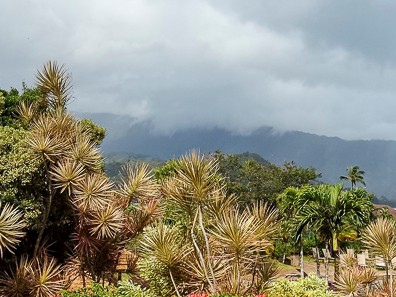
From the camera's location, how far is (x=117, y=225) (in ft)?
38.7

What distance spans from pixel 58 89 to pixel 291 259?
26.0m

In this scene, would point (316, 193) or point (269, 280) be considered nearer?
point (269, 280)

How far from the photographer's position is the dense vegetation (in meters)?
10.5

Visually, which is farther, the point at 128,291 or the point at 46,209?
the point at 46,209

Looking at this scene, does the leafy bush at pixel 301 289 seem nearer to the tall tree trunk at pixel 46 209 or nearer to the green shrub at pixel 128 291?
the green shrub at pixel 128 291

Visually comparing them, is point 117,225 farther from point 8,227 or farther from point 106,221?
point 8,227

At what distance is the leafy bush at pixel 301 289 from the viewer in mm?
8820

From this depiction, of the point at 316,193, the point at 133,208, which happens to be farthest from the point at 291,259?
the point at 133,208

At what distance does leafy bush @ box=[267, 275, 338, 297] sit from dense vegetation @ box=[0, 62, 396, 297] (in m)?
0.02

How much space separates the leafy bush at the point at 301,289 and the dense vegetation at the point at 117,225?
0.02m

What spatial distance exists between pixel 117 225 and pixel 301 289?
4734 millimetres

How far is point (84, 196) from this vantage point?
1170 cm

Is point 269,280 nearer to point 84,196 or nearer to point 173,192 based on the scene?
Result: point 173,192

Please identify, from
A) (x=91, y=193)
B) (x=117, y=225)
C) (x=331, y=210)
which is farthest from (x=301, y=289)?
(x=331, y=210)
